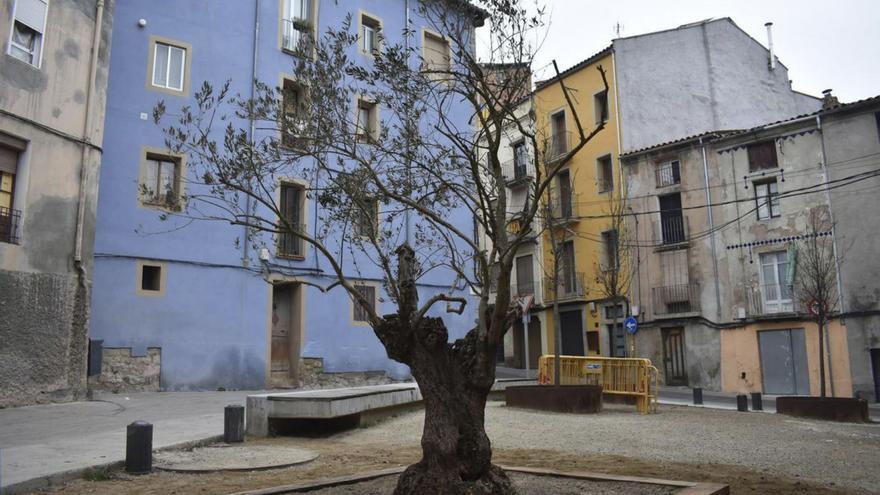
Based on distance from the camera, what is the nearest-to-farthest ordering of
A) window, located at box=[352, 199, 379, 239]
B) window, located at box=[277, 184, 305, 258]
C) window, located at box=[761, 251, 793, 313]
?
1. window, located at box=[352, 199, 379, 239]
2. window, located at box=[277, 184, 305, 258]
3. window, located at box=[761, 251, 793, 313]

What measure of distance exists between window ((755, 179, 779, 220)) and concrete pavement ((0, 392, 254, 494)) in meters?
20.3

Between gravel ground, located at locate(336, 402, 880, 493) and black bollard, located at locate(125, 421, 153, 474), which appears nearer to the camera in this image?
black bollard, located at locate(125, 421, 153, 474)

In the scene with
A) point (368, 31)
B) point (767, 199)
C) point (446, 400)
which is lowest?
point (446, 400)

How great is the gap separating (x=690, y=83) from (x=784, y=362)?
13.8 meters

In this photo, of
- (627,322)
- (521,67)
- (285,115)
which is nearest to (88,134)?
(285,115)

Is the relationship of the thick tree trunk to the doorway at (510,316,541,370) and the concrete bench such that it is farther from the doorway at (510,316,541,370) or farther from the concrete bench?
the doorway at (510,316,541,370)

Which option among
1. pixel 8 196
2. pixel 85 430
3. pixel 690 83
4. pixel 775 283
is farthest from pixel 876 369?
pixel 8 196

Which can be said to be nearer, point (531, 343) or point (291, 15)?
point (291, 15)

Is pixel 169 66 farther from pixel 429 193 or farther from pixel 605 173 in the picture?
pixel 605 173

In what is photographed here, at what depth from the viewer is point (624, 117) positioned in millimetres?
31906

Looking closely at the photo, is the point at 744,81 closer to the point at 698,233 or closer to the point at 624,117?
the point at 624,117

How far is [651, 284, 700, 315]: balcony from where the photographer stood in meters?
28.3

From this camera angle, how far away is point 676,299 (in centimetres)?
2883

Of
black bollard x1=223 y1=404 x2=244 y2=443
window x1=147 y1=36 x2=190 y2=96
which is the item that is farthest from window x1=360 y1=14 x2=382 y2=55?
black bollard x1=223 y1=404 x2=244 y2=443
